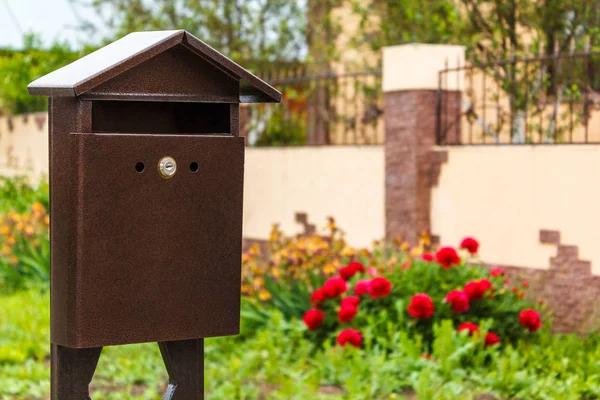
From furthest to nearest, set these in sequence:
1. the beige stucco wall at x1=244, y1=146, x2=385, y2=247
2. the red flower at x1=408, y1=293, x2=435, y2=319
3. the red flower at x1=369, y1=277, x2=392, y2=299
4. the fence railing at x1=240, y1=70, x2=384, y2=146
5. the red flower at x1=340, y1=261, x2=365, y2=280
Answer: the fence railing at x1=240, y1=70, x2=384, y2=146 → the beige stucco wall at x1=244, y1=146, x2=385, y2=247 → the red flower at x1=340, y1=261, x2=365, y2=280 → the red flower at x1=369, y1=277, x2=392, y2=299 → the red flower at x1=408, y1=293, x2=435, y2=319

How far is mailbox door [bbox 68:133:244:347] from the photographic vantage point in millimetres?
2930

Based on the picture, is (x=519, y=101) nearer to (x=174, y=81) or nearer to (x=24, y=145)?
(x=174, y=81)

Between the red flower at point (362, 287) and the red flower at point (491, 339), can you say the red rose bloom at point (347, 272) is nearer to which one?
the red flower at point (362, 287)

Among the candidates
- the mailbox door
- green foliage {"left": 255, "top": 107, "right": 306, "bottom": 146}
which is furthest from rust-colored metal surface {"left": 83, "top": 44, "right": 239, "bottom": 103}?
green foliage {"left": 255, "top": 107, "right": 306, "bottom": 146}

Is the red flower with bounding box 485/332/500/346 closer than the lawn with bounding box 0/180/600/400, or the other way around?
the lawn with bounding box 0/180/600/400

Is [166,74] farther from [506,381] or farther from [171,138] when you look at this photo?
[506,381]

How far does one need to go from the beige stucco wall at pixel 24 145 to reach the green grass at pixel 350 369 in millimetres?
8947

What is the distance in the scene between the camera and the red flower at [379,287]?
6129 mm

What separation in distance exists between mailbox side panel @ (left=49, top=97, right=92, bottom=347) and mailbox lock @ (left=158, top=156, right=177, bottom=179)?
0.24 metres

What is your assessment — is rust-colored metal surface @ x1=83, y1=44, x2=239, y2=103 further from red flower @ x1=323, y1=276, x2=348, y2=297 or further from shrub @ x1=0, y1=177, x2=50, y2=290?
shrub @ x1=0, y1=177, x2=50, y2=290

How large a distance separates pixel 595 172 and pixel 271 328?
97.8 inches

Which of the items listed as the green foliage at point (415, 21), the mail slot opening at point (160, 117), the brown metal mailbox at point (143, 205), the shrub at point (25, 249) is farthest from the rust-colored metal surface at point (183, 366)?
the green foliage at point (415, 21)

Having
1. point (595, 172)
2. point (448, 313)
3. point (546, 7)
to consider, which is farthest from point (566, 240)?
point (546, 7)

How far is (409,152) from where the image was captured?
8.24 m
